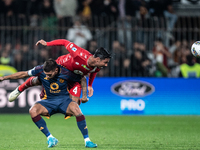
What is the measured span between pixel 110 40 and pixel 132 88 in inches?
77.9

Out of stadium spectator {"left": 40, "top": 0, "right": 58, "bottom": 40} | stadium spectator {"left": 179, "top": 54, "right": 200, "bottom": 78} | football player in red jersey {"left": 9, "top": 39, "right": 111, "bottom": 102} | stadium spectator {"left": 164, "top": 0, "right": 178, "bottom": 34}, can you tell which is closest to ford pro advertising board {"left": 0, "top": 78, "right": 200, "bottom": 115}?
stadium spectator {"left": 179, "top": 54, "right": 200, "bottom": 78}

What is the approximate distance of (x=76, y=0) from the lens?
1641cm

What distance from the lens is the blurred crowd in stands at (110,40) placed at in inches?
568

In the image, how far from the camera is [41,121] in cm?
724

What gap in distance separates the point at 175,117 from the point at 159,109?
2.74 feet

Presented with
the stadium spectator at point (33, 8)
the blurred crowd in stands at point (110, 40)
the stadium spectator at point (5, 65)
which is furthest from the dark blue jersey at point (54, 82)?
the stadium spectator at point (33, 8)

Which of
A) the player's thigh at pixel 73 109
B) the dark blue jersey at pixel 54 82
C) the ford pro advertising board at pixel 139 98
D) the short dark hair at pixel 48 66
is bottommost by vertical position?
the ford pro advertising board at pixel 139 98

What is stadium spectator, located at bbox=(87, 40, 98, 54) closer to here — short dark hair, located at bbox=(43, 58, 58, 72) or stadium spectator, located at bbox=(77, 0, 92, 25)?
stadium spectator, located at bbox=(77, 0, 92, 25)

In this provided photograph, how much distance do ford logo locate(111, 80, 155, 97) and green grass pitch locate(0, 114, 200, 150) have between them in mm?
977

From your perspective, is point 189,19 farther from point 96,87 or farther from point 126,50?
point 96,87

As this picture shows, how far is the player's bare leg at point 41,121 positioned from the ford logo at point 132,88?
7087 millimetres

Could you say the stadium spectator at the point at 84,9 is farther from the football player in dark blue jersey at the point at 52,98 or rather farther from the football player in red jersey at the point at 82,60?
the football player in dark blue jersey at the point at 52,98

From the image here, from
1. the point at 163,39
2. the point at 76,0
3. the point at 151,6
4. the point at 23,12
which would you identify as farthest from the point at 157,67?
the point at 23,12

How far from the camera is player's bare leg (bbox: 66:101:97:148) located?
706 centimetres
